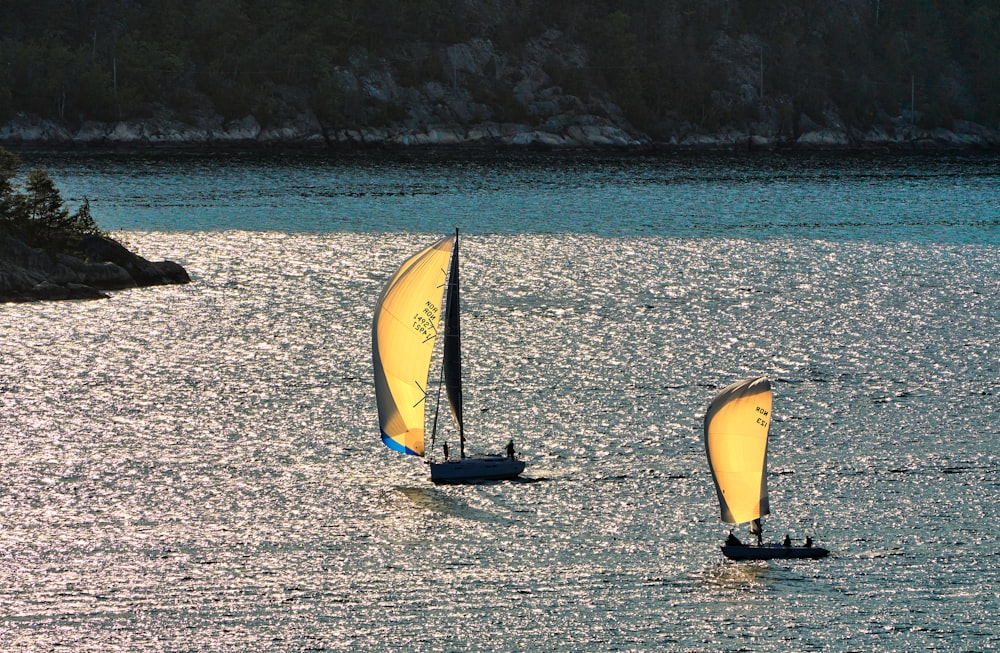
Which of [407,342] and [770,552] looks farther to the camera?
[407,342]

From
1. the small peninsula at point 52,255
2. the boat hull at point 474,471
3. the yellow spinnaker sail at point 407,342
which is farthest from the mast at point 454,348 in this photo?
the small peninsula at point 52,255

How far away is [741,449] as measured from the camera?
49.9 metres

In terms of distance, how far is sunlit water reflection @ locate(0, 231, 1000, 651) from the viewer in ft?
144

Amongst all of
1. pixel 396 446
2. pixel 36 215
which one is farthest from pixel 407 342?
pixel 36 215

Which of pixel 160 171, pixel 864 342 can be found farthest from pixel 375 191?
pixel 864 342

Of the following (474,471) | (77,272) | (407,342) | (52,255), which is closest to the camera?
(474,471)

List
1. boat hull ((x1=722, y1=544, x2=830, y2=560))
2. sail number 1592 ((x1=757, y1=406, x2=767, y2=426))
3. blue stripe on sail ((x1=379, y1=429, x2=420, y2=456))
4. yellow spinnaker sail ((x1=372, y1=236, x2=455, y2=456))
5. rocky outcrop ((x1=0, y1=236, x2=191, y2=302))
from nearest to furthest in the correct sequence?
boat hull ((x1=722, y1=544, x2=830, y2=560)), sail number 1592 ((x1=757, y1=406, x2=767, y2=426)), yellow spinnaker sail ((x1=372, y1=236, x2=455, y2=456)), blue stripe on sail ((x1=379, y1=429, x2=420, y2=456)), rocky outcrop ((x1=0, y1=236, x2=191, y2=302))

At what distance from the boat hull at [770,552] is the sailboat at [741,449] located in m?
0.57

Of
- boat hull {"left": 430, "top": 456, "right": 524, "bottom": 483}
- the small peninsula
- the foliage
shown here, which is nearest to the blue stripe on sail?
boat hull {"left": 430, "top": 456, "right": 524, "bottom": 483}

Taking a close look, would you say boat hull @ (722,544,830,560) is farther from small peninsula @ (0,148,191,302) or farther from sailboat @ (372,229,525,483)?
small peninsula @ (0,148,191,302)

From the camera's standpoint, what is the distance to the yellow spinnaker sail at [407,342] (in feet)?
185

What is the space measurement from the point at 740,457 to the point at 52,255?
206 feet

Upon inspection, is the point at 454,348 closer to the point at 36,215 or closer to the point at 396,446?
the point at 396,446

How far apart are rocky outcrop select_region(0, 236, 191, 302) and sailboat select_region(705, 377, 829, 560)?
5828 centimetres
